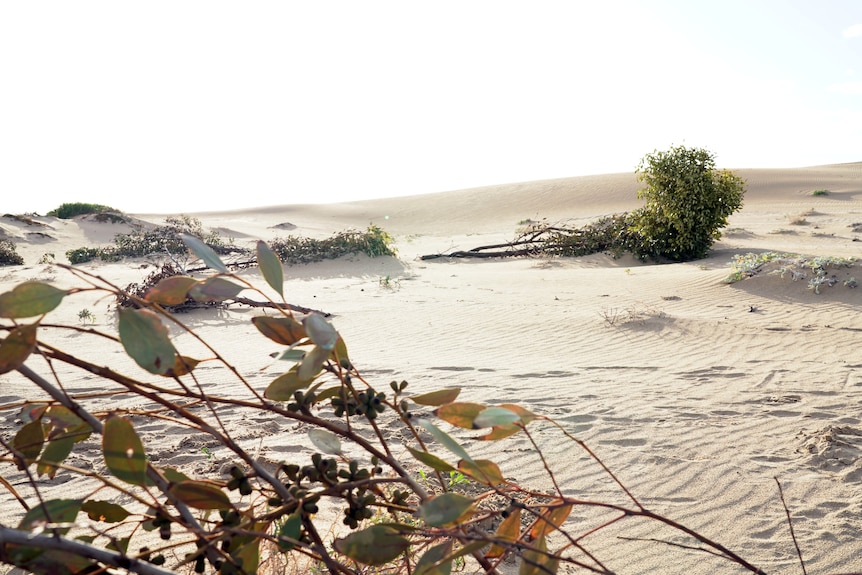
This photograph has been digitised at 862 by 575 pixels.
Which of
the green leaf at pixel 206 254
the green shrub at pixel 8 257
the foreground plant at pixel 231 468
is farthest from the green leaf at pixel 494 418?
the green shrub at pixel 8 257

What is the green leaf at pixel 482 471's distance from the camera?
3.78ft

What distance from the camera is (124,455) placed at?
931 millimetres

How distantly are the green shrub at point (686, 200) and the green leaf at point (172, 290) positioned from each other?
44.1 ft

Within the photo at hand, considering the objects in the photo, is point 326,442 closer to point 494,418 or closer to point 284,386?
point 284,386

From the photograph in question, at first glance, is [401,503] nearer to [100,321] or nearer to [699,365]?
[699,365]

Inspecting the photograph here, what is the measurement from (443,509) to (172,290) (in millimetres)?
510

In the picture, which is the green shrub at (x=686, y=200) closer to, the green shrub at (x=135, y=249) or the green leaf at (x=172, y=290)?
the green shrub at (x=135, y=249)

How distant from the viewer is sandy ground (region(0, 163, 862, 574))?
336 centimetres

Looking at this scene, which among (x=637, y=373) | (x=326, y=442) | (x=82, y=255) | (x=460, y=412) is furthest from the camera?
(x=82, y=255)

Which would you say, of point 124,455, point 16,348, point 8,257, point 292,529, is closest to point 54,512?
point 124,455

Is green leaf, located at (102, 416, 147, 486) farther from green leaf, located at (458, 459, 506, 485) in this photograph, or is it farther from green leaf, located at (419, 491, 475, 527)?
green leaf, located at (458, 459, 506, 485)

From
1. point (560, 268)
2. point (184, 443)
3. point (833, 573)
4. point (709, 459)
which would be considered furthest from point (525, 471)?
point (560, 268)

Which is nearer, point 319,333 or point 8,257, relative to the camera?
point 319,333

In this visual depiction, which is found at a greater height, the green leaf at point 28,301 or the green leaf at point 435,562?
the green leaf at point 28,301
